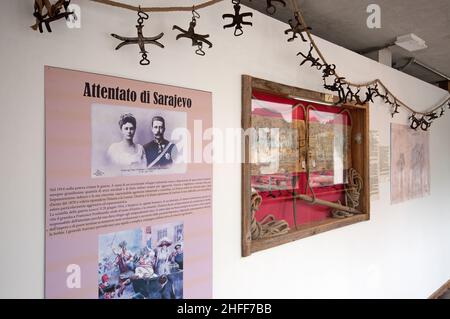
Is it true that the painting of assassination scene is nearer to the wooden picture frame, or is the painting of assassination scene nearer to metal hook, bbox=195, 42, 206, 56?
the wooden picture frame

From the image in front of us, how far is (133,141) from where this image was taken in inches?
39.8

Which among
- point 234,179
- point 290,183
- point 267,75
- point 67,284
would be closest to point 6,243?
point 67,284

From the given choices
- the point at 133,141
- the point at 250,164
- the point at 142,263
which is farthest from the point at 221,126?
the point at 142,263

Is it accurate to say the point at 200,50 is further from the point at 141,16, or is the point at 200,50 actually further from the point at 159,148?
the point at 159,148

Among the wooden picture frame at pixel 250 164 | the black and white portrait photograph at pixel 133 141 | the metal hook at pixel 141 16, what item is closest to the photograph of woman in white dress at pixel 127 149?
the black and white portrait photograph at pixel 133 141

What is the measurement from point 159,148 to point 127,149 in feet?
0.38

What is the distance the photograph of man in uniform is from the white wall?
0.52 ft

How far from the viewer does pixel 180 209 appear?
3.68 feet

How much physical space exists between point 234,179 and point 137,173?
44 cm

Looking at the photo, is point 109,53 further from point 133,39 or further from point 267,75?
point 267,75

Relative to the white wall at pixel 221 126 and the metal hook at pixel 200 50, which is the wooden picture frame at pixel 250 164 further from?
the metal hook at pixel 200 50

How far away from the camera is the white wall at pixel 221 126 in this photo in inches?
31.8

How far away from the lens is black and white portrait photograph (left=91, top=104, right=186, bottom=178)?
0.95 metres

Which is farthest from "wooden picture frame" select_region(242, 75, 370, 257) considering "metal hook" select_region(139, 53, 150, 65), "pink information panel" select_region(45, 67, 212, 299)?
"metal hook" select_region(139, 53, 150, 65)
